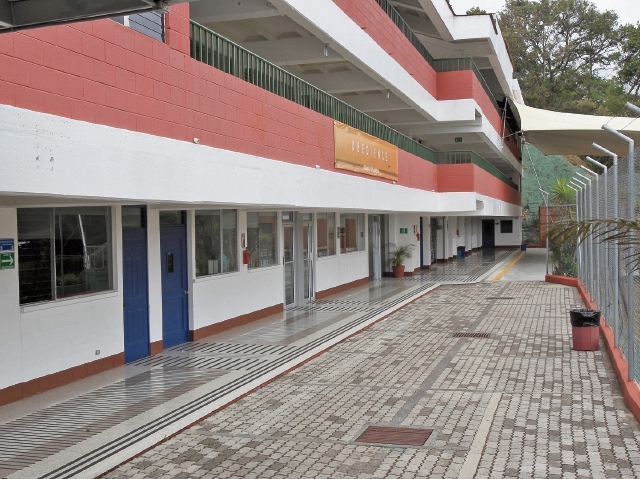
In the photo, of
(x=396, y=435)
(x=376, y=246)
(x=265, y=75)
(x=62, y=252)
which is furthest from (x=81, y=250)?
(x=376, y=246)

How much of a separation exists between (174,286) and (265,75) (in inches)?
159

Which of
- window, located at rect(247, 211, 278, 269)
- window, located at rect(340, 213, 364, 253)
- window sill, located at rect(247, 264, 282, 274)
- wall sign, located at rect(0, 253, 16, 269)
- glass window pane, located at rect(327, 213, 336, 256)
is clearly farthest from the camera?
window, located at rect(340, 213, 364, 253)

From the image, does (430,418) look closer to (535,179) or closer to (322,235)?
(322,235)

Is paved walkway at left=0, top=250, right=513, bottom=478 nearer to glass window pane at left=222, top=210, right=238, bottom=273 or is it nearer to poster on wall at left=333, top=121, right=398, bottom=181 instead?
glass window pane at left=222, top=210, right=238, bottom=273

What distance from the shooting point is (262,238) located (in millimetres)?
16969

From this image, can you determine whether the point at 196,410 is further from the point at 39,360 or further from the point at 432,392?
the point at 432,392

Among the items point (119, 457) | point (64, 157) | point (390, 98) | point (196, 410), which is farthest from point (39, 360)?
point (390, 98)

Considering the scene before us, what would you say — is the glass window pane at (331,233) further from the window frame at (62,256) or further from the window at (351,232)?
the window frame at (62,256)

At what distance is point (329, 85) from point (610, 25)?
49.7 m

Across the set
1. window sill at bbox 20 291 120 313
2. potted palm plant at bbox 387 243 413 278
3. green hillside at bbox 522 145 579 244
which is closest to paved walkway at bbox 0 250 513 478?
window sill at bbox 20 291 120 313

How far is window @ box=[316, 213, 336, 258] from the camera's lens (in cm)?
2116

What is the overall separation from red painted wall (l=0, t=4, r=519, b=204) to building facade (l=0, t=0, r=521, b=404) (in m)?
0.02

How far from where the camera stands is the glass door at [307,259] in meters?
19.9

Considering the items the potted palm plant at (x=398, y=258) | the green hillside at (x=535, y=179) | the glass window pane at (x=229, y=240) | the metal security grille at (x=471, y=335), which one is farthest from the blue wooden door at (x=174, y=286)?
the green hillside at (x=535, y=179)
